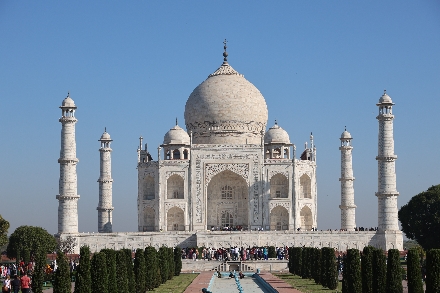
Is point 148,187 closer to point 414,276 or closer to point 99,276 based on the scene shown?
point 99,276

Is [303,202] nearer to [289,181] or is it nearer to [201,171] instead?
[289,181]

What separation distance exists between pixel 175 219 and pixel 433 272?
21.4 meters

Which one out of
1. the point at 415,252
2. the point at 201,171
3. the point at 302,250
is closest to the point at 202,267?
the point at 302,250

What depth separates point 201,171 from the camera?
36.3 m

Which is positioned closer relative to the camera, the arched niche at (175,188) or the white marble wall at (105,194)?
the arched niche at (175,188)

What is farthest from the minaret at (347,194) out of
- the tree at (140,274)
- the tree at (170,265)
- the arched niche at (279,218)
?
the tree at (140,274)

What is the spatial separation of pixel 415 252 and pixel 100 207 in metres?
22.9

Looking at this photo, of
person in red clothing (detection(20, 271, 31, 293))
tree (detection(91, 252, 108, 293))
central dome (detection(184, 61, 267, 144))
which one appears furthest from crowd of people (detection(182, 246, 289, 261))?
tree (detection(91, 252, 108, 293))

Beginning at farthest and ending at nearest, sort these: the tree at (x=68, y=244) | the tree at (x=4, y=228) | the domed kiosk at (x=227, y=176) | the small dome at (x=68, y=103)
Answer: the domed kiosk at (x=227, y=176)
the small dome at (x=68, y=103)
the tree at (x=4, y=228)
the tree at (x=68, y=244)

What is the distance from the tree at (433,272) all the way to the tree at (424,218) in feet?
61.2

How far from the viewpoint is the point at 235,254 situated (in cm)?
3105

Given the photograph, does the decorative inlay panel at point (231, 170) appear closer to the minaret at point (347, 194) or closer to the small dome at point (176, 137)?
the small dome at point (176, 137)

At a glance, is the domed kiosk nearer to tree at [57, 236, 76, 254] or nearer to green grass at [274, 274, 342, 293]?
tree at [57, 236, 76, 254]

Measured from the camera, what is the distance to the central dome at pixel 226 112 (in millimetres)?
38469
